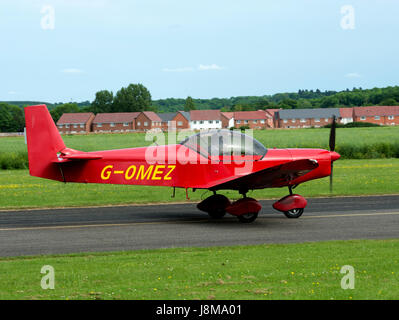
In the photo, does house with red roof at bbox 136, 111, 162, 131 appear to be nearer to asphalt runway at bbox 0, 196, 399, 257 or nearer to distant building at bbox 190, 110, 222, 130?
distant building at bbox 190, 110, 222, 130

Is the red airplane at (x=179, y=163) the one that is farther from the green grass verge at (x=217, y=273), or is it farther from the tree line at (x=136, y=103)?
the tree line at (x=136, y=103)

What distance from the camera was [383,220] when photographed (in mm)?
15242

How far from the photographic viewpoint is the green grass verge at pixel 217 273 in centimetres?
793

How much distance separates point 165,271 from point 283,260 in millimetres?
2319

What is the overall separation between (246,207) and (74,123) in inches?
3884

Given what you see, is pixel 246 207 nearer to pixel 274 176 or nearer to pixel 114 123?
pixel 274 176

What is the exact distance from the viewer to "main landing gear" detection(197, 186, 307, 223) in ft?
49.7

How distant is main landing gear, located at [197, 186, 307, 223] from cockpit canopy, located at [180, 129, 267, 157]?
4.29ft

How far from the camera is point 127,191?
2367cm

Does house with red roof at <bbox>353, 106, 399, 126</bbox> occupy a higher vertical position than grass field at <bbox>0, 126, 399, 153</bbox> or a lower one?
higher

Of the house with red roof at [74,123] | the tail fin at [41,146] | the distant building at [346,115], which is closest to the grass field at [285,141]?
the tail fin at [41,146]

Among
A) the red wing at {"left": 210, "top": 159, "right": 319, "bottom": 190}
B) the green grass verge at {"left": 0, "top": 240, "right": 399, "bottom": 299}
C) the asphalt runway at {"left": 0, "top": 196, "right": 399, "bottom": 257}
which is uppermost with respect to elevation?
the red wing at {"left": 210, "top": 159, "right": 319, "bottom": 190}

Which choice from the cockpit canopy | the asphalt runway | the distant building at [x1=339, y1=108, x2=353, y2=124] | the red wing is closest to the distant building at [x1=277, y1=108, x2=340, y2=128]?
the distant building at [x1=339, y1=108, x2=353, y2=124]
